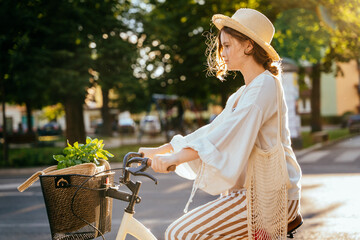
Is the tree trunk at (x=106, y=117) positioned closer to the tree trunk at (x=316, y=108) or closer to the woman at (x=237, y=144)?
the tree trunk at (x=316, y=108)

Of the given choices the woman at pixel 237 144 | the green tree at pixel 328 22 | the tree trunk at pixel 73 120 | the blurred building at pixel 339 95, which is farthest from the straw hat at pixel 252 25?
the blurred building at pixel 339 95

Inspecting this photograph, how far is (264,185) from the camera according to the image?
2240 millimetres

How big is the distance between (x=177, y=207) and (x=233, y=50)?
567cm

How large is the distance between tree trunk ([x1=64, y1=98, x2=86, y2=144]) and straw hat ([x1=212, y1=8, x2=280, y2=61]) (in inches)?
668

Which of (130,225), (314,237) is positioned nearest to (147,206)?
(314,237)

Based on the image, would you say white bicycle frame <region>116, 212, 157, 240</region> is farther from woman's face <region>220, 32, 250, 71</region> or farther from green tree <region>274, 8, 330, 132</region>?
green tree <region>274, 8, 330, 132</region>

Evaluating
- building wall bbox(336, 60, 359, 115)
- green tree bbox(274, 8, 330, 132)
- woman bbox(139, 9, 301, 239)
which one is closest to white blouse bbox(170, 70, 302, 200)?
woman bbox(139, 9, 301, 239)

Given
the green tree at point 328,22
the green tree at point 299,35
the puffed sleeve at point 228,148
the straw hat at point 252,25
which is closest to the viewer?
the puffed sleeve at point 228,148

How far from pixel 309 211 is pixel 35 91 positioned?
12.5 meters

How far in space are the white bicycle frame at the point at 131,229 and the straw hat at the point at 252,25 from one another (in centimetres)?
102

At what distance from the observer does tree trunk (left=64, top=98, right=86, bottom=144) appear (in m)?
19.0

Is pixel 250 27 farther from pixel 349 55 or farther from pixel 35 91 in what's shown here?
pixel 349 55

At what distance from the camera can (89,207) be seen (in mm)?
2412

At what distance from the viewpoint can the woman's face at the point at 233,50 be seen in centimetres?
241
